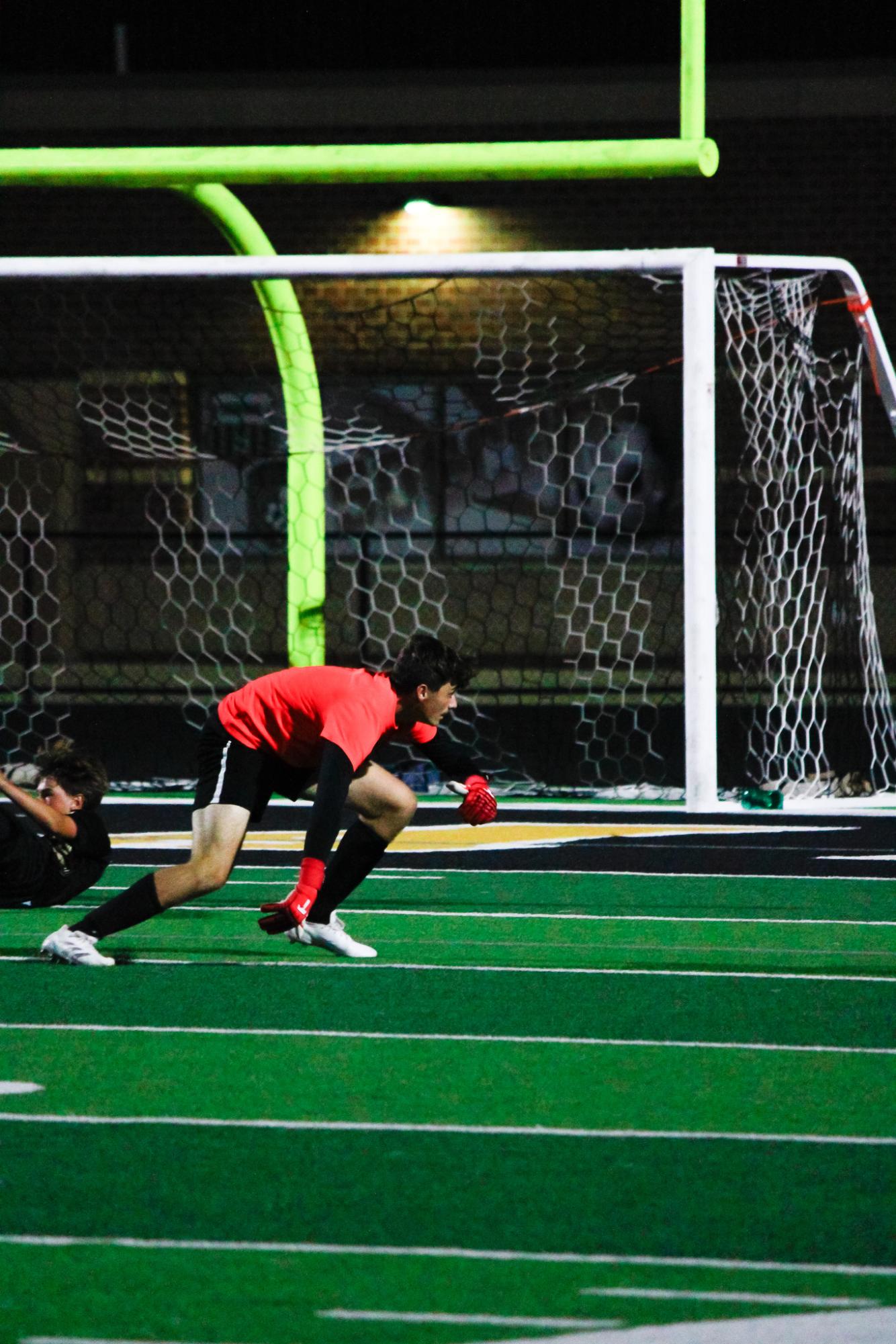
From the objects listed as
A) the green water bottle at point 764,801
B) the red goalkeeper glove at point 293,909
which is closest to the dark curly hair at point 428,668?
the red goalkeeper glove at point 293,909

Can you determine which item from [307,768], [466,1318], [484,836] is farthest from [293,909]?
[484,836]

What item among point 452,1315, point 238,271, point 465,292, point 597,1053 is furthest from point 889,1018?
point 465,292

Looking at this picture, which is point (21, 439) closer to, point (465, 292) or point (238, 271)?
point (465, 292)

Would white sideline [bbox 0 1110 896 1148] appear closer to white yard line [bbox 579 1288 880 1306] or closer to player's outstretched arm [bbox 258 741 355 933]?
white yard line [bbox 579 1288 880 1306]

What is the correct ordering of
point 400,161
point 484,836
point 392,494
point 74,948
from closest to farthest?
1. point 74,948
2. point 400,161
3. point 484,836
4. point 392,494

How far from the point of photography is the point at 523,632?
1992 cm

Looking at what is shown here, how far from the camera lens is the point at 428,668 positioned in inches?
273

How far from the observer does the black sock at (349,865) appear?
7.40 metres

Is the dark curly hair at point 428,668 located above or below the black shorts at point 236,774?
above

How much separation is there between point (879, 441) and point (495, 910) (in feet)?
41.6

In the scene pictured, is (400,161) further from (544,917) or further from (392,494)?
(392,494)

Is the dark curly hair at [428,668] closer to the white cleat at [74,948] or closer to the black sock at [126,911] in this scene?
the black sock at [126,911]

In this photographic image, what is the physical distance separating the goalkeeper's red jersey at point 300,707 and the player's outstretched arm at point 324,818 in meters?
0.23

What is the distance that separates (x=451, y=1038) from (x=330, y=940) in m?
1.44
